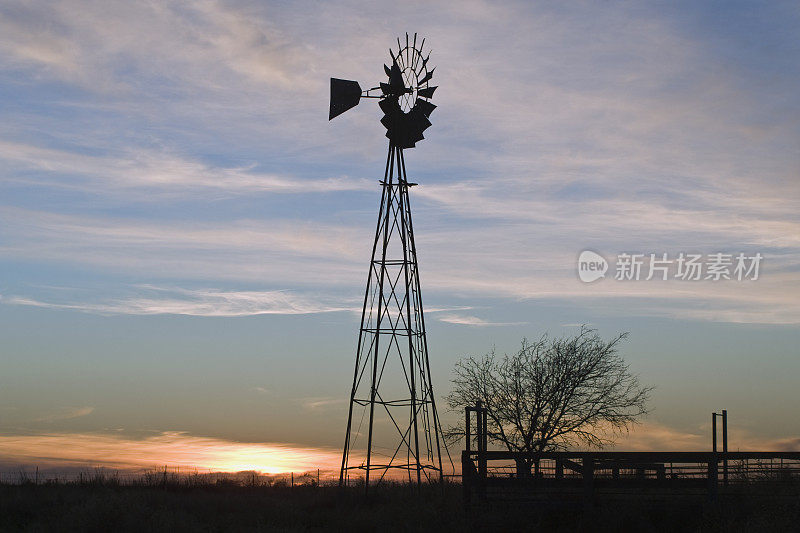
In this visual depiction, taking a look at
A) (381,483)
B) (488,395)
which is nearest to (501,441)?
(488,395)

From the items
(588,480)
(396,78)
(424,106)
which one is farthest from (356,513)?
(396,78)

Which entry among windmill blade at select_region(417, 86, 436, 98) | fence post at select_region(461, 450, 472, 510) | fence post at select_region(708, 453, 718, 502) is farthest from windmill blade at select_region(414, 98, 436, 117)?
fence post at select_region(708, 453, 718, 502)

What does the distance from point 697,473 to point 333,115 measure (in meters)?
16.9

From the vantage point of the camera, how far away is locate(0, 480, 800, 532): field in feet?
77.8

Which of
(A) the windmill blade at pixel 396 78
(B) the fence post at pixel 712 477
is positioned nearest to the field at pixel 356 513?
(B) the fence post at pixel 712 477

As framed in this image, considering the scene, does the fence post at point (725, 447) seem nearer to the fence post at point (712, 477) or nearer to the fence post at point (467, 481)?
the fence post at point (712, 477)

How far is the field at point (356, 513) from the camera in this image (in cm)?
2372

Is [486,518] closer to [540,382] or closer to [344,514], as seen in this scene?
[344,514]

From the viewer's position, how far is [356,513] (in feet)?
91.0

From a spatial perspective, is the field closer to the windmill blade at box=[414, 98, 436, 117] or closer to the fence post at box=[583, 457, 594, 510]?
the fence post at box=[583, 457, 594, 510]

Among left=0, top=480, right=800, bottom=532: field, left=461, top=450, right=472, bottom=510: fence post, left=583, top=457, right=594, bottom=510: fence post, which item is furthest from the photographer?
left=461, top=450, right=472, bottom=510: fence post

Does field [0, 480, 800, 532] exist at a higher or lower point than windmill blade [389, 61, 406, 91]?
lower

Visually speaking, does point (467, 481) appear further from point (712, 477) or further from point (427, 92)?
point (427, 92)

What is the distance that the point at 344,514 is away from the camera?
2816 cm
